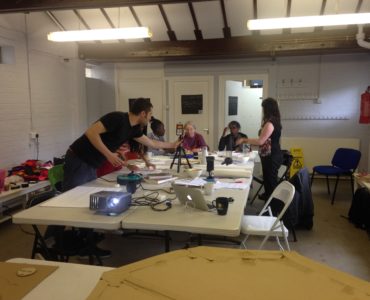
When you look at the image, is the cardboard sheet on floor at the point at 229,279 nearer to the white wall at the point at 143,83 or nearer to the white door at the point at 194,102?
the white door at the point at 194,102

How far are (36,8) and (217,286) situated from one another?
14.3 feet

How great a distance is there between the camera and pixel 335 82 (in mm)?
6547

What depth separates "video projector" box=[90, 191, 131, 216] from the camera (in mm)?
1987

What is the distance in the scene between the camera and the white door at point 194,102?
7.18 meters

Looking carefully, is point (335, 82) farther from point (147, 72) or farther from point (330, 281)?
point (330, 281)

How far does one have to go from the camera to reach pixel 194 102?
7.26 meters

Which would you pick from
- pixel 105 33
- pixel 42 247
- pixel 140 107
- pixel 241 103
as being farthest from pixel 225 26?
pixel 42 247

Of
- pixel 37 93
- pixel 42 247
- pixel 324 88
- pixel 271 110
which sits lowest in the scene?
pixel 42 247

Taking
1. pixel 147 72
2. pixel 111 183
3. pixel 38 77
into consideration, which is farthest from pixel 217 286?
pixel 147 72

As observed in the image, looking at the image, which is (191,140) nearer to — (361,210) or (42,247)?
(361,210)

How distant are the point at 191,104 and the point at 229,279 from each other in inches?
252

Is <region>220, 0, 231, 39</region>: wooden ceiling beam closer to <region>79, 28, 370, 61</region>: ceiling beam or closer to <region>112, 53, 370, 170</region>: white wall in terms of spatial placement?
<region>79, 28, 370, 61</region>: ceiling beam

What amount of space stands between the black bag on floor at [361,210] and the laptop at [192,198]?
252 centimetres

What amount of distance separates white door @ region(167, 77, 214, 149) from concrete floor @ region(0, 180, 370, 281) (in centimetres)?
361
